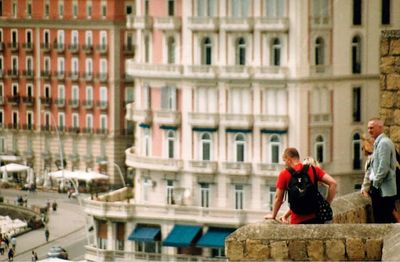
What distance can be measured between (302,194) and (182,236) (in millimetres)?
56599

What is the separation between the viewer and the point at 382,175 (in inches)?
736

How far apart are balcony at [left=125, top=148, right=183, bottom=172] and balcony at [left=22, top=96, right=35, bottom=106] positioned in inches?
1562

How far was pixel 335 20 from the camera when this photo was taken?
239 feet

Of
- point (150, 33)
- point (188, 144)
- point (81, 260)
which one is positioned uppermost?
point (150, 33)

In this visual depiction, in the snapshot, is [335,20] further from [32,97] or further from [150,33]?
[32,97]

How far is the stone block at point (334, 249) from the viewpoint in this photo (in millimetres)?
16438

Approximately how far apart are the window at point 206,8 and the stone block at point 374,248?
5854 cm

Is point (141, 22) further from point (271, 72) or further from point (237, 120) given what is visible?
point (271, 72)

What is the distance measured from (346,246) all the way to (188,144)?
2362 inches

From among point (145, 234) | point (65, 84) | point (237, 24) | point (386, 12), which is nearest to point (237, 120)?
point (237, 24)

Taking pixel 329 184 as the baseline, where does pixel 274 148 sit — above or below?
below

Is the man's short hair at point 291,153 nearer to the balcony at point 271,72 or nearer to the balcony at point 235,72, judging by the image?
the balcony at point 271,72

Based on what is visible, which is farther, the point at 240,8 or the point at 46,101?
the point at 46,101

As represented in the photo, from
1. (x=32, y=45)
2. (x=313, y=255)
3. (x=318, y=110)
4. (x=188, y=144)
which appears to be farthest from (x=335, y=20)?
(x=313, y=255)
